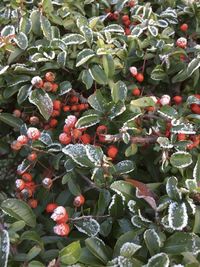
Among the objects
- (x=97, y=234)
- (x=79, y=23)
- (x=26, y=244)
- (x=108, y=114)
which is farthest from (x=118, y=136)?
(x=79, y=23)

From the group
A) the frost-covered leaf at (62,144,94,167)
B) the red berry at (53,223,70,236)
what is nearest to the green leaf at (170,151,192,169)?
the frost-covered leaf at (62,144,94,167)

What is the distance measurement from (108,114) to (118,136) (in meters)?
0.11

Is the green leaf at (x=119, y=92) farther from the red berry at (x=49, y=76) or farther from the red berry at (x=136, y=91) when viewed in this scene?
the red berry at (x=49, y=76)

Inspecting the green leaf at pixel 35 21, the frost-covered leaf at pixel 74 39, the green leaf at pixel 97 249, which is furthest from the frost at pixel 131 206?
the green leaf at pixel 35 21

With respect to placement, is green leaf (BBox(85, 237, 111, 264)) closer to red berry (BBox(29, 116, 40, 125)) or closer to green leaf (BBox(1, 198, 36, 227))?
green leaf (BBox(1, 198, 36, 227))

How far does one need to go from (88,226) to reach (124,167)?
0.21 metres

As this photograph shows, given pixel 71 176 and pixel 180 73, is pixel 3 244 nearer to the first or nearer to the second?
pixel 71 176

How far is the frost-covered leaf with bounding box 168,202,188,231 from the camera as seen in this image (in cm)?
106

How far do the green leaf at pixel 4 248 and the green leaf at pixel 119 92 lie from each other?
535 millimetres

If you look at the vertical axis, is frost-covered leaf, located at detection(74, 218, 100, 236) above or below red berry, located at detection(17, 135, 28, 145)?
below

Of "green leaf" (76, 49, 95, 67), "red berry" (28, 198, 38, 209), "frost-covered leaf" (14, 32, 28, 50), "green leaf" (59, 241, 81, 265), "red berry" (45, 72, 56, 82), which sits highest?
"frost-covered leaf" (14, 32, 28, 50)

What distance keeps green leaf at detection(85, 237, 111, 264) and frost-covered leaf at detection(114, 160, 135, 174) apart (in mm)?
248

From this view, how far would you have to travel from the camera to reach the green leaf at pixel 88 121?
1321 mm

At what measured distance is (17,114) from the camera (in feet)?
4.99
